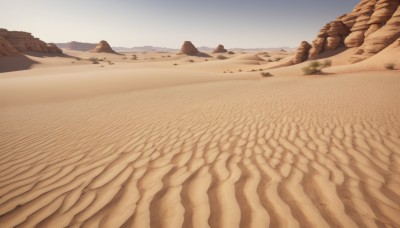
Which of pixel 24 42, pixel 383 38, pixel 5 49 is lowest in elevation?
pixel 5 49

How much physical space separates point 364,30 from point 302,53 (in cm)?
703

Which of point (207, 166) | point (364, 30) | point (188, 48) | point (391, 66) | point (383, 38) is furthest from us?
point (188, 48)

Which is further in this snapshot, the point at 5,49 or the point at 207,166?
the point at 5,49

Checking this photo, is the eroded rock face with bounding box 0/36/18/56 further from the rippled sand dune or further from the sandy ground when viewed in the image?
the rippled sand dune

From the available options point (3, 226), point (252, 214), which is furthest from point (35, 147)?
point (252, 214)

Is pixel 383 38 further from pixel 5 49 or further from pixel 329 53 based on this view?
pixel 5 49

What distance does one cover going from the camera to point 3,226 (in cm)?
220

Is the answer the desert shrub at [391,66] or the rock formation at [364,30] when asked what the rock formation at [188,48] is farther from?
the desert shrub at [391,66]

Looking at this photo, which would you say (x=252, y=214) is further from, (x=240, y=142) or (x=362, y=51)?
(x=362, y=51)

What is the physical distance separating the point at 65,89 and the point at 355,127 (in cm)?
1399

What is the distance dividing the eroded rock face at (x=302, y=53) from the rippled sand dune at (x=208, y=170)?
2460 centimetres

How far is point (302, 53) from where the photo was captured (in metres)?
28.9

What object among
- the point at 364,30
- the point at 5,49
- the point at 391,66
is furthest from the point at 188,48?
the point at 391,66

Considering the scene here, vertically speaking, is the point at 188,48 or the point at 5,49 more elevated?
the point at 188,48
